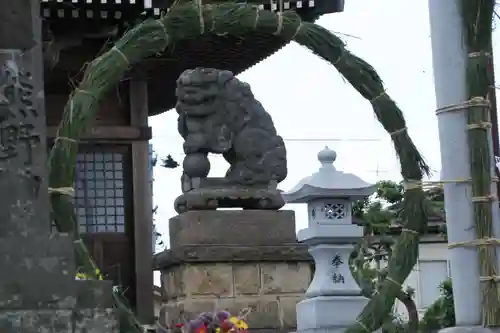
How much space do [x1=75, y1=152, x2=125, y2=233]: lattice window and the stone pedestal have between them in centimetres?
303

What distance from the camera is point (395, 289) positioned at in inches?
241

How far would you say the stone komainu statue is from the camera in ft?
34.0

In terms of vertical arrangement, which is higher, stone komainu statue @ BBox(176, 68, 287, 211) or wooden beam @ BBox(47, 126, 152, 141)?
wooden beam @ BBox(47, 126, 152, 141)

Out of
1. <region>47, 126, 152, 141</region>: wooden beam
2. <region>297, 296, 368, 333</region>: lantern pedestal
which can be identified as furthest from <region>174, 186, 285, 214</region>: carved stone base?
<region>47, 126, 152, 141</region>: wooden beam

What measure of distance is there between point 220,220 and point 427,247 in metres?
18.7

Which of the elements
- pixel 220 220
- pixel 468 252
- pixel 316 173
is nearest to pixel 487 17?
pixel 468 252

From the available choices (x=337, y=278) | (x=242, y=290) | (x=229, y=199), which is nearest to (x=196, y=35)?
(x=337, y=278)

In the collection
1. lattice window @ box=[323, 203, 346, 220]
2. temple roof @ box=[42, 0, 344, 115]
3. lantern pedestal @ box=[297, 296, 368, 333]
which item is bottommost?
lantern pedestal @ box=[297, 296, 368, 333]

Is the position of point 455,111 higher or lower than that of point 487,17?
lower

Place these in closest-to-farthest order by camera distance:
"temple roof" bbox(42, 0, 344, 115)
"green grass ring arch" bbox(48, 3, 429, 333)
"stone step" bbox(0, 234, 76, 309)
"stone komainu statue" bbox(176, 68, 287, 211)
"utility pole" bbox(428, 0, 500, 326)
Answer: "utility pole" bbox(428, 0, 500, 326) → "stone step" bbox(0, 234, 76, 309) → "green grass ring arch" bbox(48, 3, 429, 333) → "stone komainu statue" bbox(176, 68, 287, 211) → "temple roof" bbox(42, 0, 344, 115)

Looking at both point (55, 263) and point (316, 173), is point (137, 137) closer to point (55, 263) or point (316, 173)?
point (316, 173)

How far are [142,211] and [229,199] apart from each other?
304 centimetres

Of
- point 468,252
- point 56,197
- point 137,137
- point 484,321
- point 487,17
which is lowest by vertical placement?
point 484,321

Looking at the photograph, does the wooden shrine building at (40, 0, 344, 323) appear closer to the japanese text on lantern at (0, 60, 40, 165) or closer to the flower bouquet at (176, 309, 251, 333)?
the flower bouquet at (176, 309, 251, 333)
